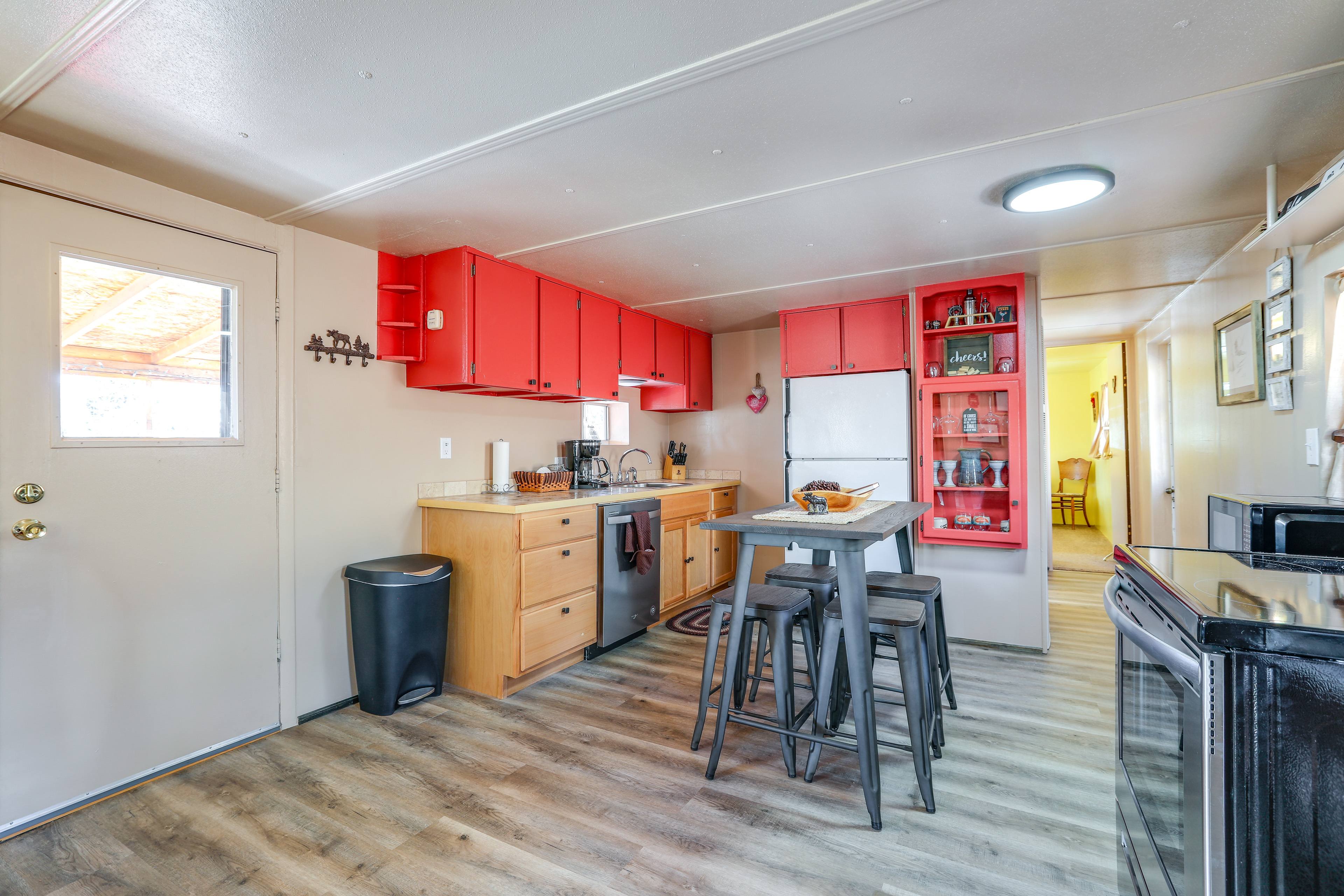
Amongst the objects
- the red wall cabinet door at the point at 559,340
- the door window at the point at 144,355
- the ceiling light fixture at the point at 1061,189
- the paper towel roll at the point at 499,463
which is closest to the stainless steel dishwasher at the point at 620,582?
the paper towel roll at the point at 499,463

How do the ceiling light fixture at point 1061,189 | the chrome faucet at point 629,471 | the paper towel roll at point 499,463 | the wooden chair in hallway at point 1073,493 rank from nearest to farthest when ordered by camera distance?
the ceiling light fixture at point 1061,189 → the paper towel roll at point 499,463 → the chrome faucet at point 629,471 → the wooden chair in hallway at point 1073,493

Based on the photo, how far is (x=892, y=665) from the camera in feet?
11.1

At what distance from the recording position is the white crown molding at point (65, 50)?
1.48 m

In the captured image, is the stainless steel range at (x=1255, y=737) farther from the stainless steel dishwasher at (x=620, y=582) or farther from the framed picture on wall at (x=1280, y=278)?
the stainless steel dishwasher at (x=620, y=582)

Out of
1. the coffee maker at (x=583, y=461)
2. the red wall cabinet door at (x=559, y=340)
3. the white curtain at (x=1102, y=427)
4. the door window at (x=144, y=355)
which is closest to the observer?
the door window at (x=144, y=355)

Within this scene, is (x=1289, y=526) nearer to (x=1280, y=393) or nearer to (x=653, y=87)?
(x=1280, y=393)

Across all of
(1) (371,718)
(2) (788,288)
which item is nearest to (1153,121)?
(2) (788,288)

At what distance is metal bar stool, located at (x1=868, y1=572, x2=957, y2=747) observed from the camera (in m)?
2.44

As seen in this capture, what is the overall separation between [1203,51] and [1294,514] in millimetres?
1319

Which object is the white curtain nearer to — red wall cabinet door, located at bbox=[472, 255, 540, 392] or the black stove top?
red wall cabinet door, located at bbox=[472, 255, 540, 392]

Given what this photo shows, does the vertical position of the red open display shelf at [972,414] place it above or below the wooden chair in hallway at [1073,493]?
above

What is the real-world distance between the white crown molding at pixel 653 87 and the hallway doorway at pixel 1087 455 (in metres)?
5.21

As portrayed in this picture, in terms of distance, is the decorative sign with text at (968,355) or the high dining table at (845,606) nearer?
the high dining table at (845,606)

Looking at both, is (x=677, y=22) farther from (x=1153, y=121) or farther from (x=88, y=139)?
(x=88, y=139)
